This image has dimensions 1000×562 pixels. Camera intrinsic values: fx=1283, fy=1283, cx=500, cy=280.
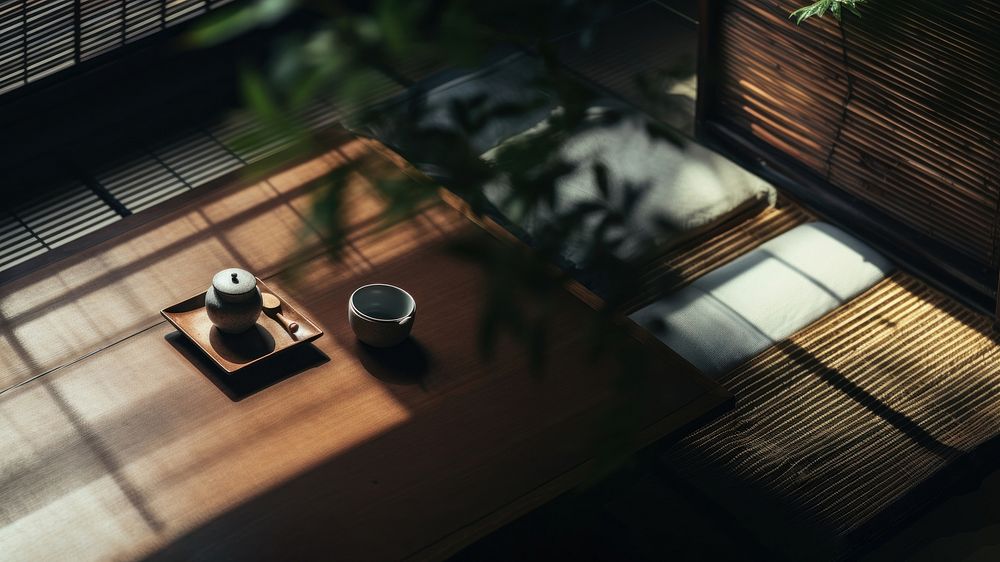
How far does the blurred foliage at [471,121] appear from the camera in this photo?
1264mm

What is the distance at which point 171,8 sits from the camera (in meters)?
4.77

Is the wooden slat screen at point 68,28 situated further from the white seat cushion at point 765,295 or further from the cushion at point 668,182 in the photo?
the white seat cushion at point 765,295

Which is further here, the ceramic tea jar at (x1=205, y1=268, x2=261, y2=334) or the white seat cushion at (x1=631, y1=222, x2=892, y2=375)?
the white seat cushion at (x1=631, y1=222, x2=892, y2=375)

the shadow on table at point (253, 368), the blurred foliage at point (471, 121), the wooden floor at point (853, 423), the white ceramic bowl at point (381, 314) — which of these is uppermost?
the blurred foliage at point (471, 121)

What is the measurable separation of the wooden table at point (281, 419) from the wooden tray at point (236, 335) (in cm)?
4

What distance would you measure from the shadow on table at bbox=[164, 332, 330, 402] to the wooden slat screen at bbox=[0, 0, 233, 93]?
171 cm

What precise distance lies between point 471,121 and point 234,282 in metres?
1.68

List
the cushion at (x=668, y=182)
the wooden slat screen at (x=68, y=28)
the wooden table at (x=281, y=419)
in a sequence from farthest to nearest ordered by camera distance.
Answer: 1. the wooden slat screen at (x=68, y=28)
2. the cushion at (x=668, y=182)
3. the wooden table at (x=281, y=419)

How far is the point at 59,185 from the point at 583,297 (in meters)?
2.12

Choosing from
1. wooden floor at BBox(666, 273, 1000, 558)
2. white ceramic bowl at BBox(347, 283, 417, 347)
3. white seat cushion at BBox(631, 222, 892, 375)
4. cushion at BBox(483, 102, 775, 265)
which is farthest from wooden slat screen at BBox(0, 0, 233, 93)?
wooden floor at BBox(666, 273, 1000, 558)

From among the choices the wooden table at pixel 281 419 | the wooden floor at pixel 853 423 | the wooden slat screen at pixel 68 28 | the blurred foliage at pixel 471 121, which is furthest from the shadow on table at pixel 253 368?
the wooden slat screen at pixel 68 28

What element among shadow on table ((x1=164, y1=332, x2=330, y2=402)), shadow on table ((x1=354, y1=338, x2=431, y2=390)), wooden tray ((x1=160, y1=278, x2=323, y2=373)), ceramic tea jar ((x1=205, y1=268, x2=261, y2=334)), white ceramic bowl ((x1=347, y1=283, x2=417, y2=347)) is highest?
ceramic tea jar ((x1=205, y1=268, x2=261, y2=334))

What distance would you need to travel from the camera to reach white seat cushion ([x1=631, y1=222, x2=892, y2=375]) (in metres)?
3.52

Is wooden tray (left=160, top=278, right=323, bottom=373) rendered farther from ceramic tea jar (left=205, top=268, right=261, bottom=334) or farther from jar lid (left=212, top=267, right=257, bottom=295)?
jar lid (left=212, top=267, right=257, bottom=295)
